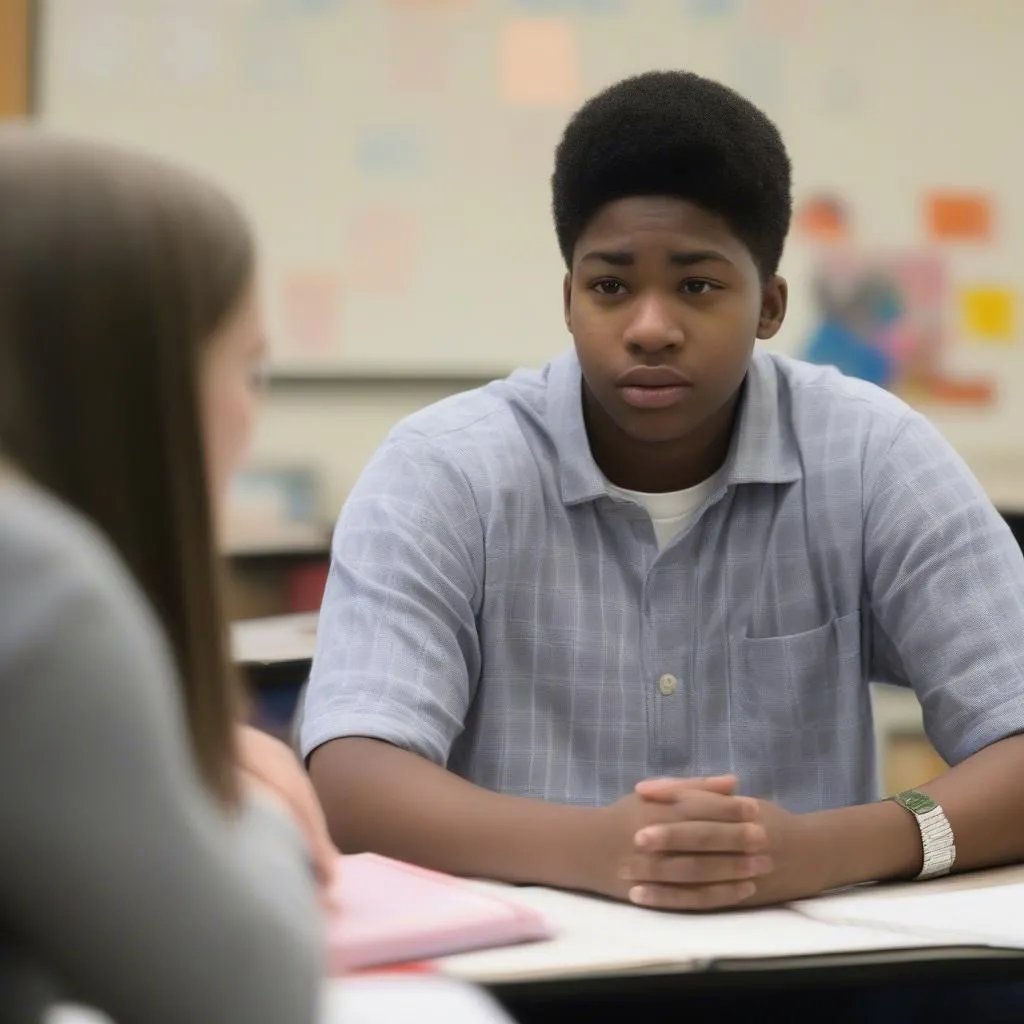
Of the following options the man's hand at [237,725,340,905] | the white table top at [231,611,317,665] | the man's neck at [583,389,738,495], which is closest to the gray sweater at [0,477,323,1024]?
the man's hand at [237,725,340,905]

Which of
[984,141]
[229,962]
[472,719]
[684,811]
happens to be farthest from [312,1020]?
[984,141]

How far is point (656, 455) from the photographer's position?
1.65 m

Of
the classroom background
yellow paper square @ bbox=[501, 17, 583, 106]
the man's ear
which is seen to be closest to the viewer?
the man's ear

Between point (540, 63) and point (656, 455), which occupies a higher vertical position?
point (540, 63)

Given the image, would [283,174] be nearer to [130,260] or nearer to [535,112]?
[535,112]

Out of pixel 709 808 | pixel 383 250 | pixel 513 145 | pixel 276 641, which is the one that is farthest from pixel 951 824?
pixel 513 145

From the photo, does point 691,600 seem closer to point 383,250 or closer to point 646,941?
point 646,941

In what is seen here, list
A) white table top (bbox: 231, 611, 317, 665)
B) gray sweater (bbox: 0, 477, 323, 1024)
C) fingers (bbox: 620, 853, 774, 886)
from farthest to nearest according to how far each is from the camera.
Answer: white table top (bbox: 231, 611, 317, 665) < fingers (bbox: 620, 853, 774, 886) < gray sweater (bbox: 0, 477, 323, 1024)

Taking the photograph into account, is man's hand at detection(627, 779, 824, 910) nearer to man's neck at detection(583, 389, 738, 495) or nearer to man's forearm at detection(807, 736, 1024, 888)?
man's forearm at detection(807, 736, 1024, 888)

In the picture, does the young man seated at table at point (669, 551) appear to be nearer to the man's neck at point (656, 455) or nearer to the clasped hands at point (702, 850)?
the man's neck at point (656, 455)

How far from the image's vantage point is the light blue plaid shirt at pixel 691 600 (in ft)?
5.03

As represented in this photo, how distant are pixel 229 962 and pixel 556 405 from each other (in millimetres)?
1136

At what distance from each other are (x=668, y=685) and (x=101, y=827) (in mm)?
1055

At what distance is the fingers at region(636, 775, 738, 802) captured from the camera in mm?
1226
